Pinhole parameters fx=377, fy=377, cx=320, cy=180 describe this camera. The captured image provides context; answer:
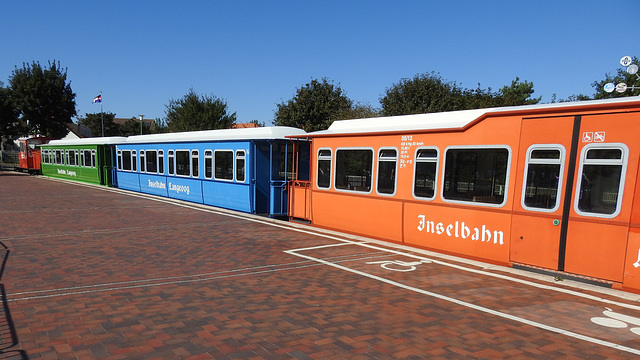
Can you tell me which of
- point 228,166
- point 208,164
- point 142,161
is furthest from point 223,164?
point 142,161

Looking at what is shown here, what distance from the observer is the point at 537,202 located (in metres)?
6.67

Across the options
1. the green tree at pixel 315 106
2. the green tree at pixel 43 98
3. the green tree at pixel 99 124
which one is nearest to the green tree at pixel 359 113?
the green tree at pixel 315 106

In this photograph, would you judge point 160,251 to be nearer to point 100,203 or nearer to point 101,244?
point 101,244

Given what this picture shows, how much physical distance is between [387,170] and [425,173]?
1024 millimetres

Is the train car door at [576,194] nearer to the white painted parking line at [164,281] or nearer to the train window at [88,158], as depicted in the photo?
the white painted parking line at [164,281]

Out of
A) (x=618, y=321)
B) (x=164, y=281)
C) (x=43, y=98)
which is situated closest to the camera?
(x=618, y=321)

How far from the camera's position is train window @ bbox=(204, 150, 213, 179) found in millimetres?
14556

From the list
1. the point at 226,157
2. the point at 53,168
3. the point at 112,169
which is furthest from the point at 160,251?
the point at 53,168

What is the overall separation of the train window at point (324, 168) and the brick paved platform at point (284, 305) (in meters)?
2.02

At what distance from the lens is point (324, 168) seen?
34.7 feet

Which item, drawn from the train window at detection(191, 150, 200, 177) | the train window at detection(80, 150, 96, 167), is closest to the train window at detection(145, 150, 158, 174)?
the train window at detection(191, 150, 200, 177)

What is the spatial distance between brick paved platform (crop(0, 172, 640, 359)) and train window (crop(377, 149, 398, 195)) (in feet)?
4.73

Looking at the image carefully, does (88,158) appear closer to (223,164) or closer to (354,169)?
(223,164)

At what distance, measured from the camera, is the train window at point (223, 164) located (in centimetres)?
1360
